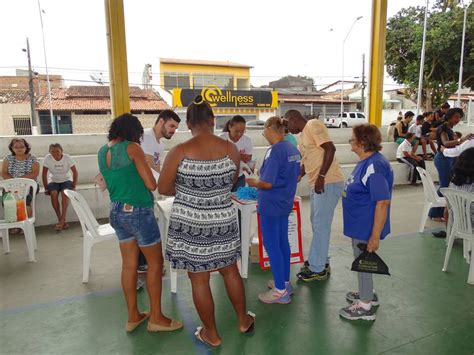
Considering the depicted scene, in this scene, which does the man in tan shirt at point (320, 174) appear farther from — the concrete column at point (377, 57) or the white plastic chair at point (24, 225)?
the concrete column at point (377, 57)

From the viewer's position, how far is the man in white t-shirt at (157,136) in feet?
10.5

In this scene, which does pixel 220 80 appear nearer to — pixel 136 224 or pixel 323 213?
pixel 323 213

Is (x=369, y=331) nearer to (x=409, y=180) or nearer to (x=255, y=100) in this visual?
(x=409, y=180)

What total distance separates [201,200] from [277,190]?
0.76 m

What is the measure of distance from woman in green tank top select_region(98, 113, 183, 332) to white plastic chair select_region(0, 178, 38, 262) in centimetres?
199

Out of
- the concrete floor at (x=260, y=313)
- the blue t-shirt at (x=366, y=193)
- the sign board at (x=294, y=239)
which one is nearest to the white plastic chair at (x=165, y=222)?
the concrete floor at (x=260, y=313)

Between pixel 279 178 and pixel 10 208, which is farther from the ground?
pixel 279 178

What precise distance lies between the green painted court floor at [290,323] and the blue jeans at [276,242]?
335mm

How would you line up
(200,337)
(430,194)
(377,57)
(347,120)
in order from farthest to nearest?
(347,120), (377,57), (430,194), (200,337)

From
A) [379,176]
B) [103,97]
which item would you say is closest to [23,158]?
[379,176]

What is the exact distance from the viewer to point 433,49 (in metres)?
16.5

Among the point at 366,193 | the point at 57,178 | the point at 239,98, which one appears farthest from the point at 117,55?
the point at 239,98

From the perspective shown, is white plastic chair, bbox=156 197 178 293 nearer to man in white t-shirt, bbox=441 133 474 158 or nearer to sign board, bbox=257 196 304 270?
sign board, bbox=257 196 304 270

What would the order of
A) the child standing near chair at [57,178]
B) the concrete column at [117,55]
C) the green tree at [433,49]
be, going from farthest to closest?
the green tree at [433,49] → the concrete column at [117,55] → the child standing near chair at [57,178]
